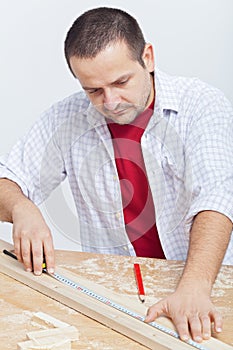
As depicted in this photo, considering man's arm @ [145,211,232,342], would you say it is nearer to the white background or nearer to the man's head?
the man's head

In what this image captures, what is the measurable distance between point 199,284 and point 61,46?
90.5 inches

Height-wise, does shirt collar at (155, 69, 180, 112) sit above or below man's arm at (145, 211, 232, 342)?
above

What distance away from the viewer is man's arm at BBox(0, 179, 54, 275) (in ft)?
7.30

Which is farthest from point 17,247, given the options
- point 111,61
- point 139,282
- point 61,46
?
point 61,46

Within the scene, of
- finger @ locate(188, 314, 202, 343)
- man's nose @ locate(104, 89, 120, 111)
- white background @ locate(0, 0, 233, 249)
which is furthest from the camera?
white background @ locate(0, 0, 233, 249)

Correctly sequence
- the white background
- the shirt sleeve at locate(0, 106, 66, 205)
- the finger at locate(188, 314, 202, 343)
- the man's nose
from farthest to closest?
the white background → the shirt sleeve at locate(0, 106, 66, 205) → the man's nose → the finger at locate(188, 314, 202, 343)

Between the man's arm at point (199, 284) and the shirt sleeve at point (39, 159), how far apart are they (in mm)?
727

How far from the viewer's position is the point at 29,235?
2266 mm

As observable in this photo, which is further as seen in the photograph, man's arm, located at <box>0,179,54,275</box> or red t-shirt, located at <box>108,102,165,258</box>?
red t-shirt, located at <box>108,102,165,258</box>

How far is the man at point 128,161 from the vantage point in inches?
86.7

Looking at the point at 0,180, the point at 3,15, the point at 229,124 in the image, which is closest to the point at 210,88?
the point at 229,124

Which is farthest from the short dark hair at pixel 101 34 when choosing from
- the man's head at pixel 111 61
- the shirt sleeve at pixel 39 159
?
the shirt sleeve at pixel 39 159

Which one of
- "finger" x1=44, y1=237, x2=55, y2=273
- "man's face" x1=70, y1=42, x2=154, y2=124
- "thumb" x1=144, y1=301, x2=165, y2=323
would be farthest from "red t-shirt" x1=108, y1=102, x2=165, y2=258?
"thumb" x1=144, y1=301, x2=165, y2=323

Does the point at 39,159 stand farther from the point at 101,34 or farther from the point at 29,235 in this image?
the point at 101,34
